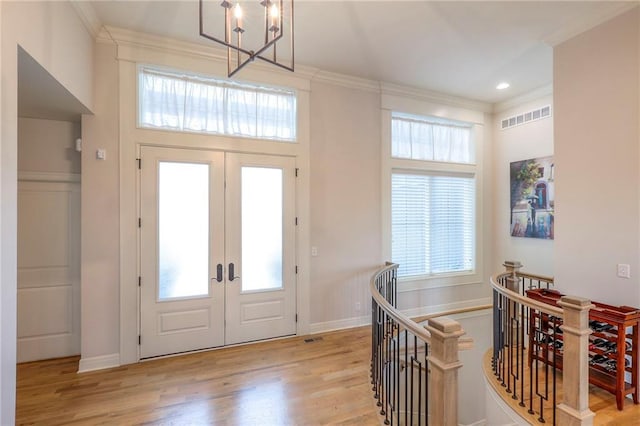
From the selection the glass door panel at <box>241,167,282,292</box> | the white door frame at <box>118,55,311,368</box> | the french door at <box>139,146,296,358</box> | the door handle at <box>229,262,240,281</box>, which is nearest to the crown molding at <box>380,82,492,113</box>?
the french door at <box>139,146,296,358</box>

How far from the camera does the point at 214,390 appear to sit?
2.84m

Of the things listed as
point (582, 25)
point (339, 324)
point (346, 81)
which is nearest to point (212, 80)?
point (346, 81)

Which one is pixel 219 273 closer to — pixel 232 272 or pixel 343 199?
pixel 232 272

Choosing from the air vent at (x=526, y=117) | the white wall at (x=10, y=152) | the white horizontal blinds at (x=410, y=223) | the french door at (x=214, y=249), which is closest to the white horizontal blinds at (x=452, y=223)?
the white horizontal blinds at (x=410, y=223)

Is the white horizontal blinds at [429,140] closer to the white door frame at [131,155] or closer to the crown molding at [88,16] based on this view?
the white door frame at [131,155]

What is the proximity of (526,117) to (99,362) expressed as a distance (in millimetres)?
6613

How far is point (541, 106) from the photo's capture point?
4.78 meters

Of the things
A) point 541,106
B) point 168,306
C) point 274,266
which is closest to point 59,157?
point 168,306

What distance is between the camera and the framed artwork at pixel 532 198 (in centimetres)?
461

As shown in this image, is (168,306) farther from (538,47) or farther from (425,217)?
(538,47)

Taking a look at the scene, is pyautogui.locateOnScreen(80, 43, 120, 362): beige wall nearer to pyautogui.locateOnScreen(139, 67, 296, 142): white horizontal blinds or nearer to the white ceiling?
pyautogui.locateOnScreen(139, 67, 296, 142): white horizontal blinds

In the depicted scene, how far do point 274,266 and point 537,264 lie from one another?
4.00 meters

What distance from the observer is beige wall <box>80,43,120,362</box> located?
3.23 metres

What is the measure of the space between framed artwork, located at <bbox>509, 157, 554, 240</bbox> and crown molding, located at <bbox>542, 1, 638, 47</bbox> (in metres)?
1.81
